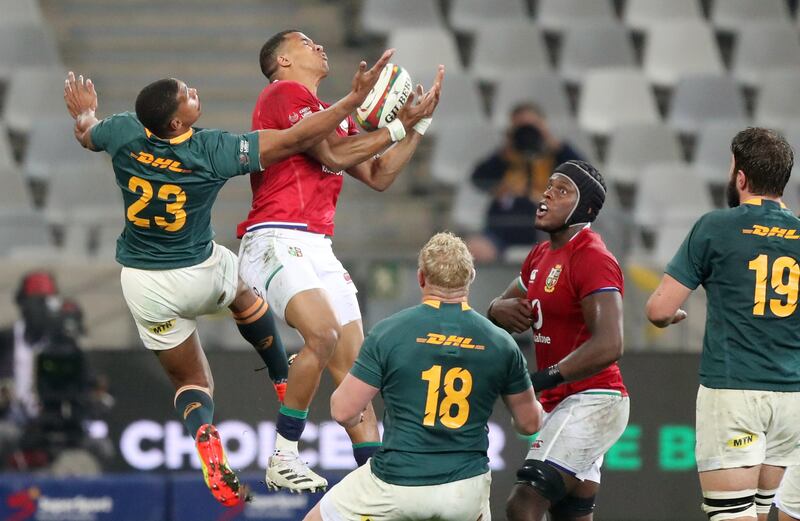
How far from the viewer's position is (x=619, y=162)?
13117 mm

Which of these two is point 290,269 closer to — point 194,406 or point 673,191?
point 194,406

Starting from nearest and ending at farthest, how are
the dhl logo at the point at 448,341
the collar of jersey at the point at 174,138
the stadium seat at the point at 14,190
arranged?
the dhl logo at the point at 448,341 < the collar of jersey at the point at 174,138 < the stadium seat at the point at 14,190

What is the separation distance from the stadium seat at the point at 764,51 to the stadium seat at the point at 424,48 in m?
3.20

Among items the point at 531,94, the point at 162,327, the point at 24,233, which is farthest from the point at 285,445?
the point at 531,94

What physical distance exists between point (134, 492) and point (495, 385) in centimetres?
482

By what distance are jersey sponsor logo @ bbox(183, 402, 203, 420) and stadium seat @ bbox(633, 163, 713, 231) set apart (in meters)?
6.48

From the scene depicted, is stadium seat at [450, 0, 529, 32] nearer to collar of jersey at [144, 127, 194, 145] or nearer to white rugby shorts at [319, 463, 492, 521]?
collar of jersey at [144, 127, 194, 145]

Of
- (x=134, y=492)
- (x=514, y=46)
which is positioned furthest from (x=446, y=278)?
(x=514, y=46)

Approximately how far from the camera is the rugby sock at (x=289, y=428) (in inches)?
246

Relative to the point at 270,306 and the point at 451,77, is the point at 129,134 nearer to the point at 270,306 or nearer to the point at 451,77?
the point at 270,306

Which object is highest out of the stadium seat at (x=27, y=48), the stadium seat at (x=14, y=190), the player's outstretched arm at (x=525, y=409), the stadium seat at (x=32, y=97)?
the stadium seat at (x=27, y=48)

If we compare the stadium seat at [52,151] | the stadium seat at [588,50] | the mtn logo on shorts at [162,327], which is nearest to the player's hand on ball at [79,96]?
the mtn logo on shorts at [162,327]

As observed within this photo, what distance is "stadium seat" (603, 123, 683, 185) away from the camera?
13.1 m

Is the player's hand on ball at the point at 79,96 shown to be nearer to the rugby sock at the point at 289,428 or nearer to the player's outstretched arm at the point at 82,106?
the player's outstretched arm at the point at 82,106
